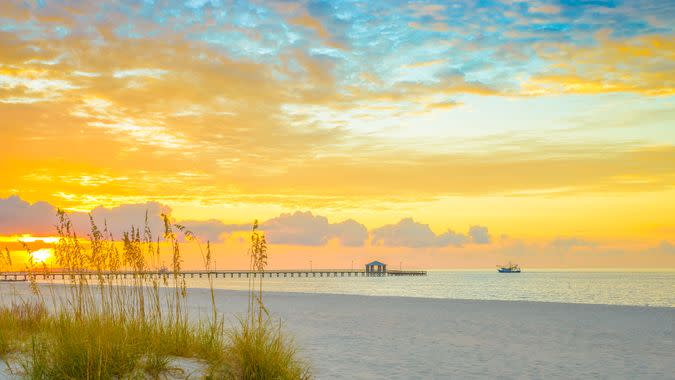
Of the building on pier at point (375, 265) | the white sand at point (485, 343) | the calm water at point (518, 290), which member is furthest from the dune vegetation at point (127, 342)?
the building on pier at point (375, 265)

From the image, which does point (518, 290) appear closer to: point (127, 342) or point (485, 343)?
point (485, 343)

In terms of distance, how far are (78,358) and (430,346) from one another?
31.9 feet

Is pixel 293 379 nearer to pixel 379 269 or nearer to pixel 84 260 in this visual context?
pixel 84 260

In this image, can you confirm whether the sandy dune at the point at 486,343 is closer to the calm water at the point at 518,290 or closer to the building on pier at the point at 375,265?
the calm water at the point at 518,290

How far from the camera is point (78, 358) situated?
24.0 feet

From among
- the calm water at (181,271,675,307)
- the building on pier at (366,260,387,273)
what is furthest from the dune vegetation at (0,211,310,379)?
the building on pier at (366,260,387,273)

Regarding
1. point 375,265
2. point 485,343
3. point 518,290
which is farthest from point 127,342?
point 375,265

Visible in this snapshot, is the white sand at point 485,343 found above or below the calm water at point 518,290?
above

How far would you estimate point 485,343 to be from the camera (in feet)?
51.5

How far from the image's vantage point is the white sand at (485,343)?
11367 millimetres

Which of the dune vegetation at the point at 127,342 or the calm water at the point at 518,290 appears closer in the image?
the dune vegetation at the point at 127,342

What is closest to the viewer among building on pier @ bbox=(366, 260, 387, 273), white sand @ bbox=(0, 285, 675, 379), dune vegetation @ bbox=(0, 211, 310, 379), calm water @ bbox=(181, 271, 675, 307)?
dune vegetation @ bbox=(0, 211, 310, 379)

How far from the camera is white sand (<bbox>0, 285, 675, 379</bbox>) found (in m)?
11.4

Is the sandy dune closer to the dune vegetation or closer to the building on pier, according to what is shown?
the dune vegetation
